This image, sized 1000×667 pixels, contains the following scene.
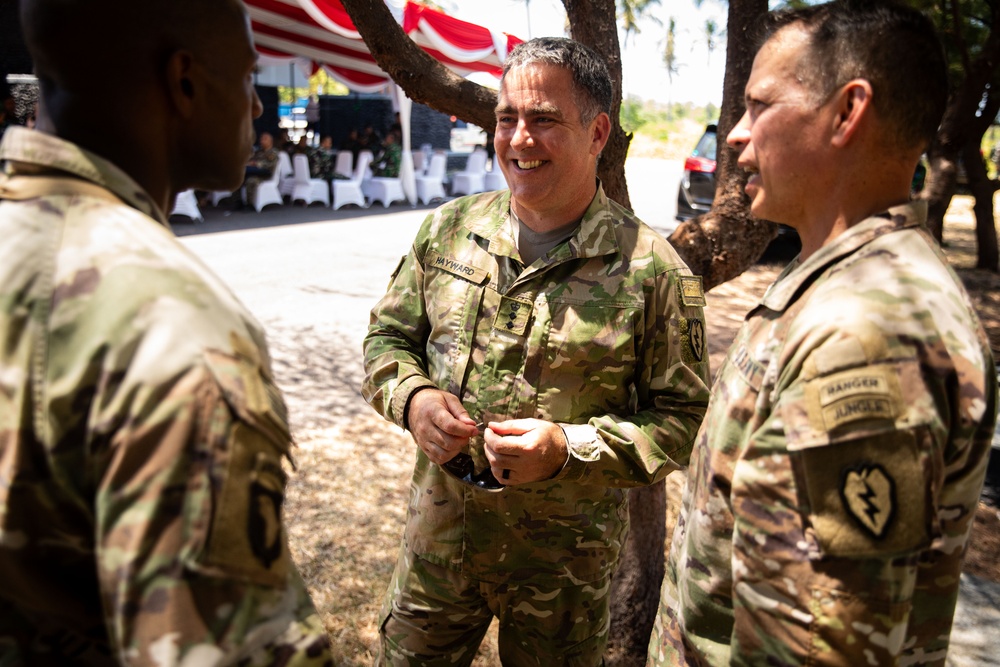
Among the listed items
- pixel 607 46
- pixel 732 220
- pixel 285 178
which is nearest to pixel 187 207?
pixel 285 178

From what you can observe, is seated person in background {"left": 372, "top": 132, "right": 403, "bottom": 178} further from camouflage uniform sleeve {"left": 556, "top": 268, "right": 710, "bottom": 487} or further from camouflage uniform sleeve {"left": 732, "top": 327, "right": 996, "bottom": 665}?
camouflage uniform sleeve {"left": 732, "top": 327, "right": 996, "bottom": 665}

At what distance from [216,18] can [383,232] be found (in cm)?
1130

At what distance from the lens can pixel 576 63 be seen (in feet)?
7.39

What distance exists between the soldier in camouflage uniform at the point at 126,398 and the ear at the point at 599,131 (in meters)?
1.40

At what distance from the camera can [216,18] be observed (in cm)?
110

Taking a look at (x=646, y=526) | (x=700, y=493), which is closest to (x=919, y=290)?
(x=700, y=493)

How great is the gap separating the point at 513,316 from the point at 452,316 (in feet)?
0.60

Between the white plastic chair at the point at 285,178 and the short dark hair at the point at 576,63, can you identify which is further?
the white plastic chair at the point at 285,178

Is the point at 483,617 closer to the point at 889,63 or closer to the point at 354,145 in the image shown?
the point at 889,63

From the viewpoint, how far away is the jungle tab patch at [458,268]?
225 cm

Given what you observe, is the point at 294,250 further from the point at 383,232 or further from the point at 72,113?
the point at 72,113

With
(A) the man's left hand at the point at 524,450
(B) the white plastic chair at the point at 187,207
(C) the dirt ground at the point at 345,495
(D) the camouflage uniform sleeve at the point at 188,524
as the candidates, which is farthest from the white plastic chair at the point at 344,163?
(D) the camouflage uniform sleeve at the point at 188,524

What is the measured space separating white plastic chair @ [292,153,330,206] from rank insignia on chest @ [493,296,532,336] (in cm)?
1288

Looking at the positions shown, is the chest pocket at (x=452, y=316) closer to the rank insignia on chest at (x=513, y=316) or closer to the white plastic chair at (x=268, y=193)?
the rank insignia on chest at (x=513, y=316)
